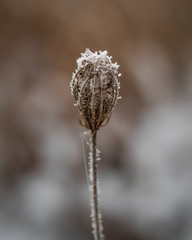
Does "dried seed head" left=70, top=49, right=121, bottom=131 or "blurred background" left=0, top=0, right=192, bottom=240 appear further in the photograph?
"blurred background" left=0, top=0, right=192, bottom=240

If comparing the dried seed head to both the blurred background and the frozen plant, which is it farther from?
the blurred background

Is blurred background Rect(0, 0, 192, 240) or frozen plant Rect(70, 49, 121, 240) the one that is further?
blurred background Rect(0, 0, 192, 240)

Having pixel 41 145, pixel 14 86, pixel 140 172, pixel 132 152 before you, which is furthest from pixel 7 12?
pixel 140 172

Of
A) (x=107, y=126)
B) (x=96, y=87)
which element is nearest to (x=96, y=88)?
(x=96, y=87)

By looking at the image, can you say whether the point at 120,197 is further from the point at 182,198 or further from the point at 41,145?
the point at 41,145

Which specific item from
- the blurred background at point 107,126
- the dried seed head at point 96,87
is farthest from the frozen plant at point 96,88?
the blurred background at point 107,126

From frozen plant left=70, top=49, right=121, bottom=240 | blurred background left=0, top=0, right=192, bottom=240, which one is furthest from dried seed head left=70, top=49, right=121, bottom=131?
blurred background left=0, top=0, right=192, bottom=240

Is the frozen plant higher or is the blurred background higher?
the blurred background
